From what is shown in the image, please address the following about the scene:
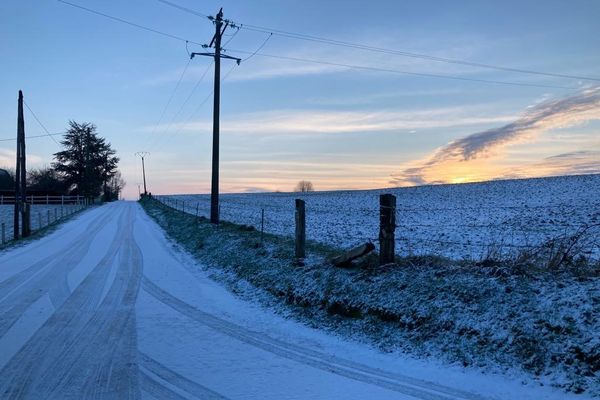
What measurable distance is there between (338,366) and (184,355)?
2033 mm

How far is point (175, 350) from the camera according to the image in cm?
624

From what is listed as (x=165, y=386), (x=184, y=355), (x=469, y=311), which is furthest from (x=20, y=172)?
(x=469, y=311)

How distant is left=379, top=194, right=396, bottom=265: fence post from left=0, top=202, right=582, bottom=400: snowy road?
2070 mm

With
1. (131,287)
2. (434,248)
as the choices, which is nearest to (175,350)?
(131,287)

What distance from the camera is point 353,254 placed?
8.84 m

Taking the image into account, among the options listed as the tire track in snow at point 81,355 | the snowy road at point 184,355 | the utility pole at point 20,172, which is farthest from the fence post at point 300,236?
the utility pole at point 20,172

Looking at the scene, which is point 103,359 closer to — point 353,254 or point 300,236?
point 353,254

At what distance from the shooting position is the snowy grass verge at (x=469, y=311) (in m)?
5.14

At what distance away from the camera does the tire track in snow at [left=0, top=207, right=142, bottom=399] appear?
196 inches

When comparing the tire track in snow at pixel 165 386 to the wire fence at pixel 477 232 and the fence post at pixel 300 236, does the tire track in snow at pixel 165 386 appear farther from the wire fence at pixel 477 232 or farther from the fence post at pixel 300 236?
the fence post at pixel 300 236

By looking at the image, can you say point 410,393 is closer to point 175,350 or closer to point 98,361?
point 175,350

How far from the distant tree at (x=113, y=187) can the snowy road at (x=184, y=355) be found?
97641mm

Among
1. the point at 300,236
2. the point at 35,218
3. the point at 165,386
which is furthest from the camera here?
the point at 35,218

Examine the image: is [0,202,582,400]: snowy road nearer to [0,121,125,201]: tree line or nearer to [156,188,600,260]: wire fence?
[156,188,600,260]: wire fence
